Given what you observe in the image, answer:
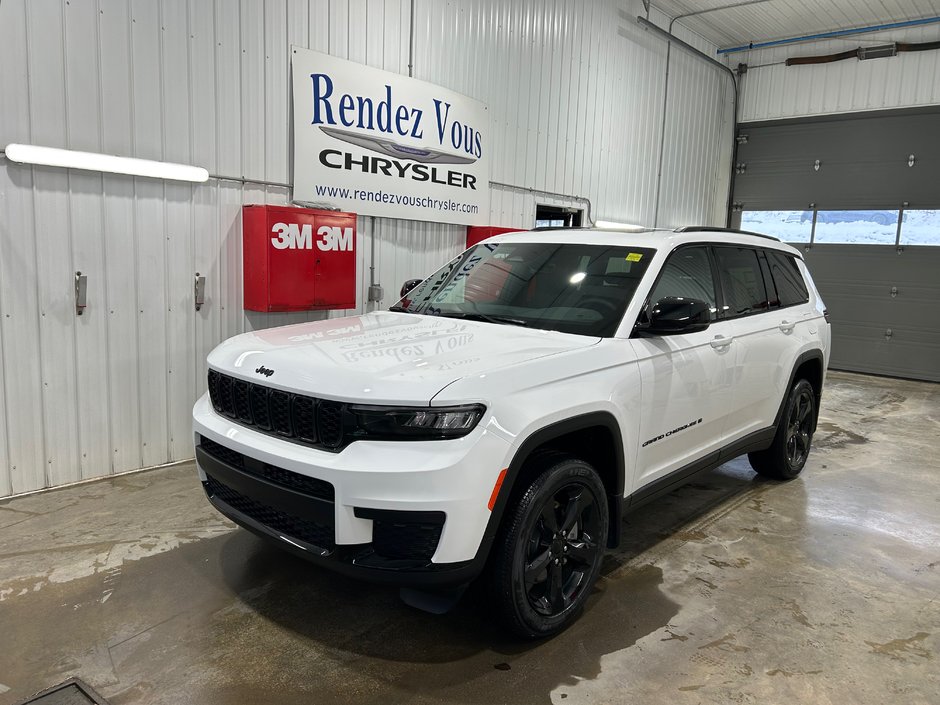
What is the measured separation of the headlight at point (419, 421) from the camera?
7.57 ft

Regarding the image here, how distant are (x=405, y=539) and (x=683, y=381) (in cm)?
174

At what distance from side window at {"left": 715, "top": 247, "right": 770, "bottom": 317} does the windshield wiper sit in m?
1.39

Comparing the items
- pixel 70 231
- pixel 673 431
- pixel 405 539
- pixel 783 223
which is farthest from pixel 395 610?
pixel 783 223

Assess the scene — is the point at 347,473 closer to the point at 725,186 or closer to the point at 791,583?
the point at 791,583

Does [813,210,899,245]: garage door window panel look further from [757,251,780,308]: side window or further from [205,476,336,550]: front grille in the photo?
[205,476,336,550]: front grille

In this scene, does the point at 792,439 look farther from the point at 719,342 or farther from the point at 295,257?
the point at 295,257

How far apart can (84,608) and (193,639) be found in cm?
61

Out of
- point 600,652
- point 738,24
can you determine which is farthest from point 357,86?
point 738,24

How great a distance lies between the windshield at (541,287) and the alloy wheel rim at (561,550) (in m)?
0.77

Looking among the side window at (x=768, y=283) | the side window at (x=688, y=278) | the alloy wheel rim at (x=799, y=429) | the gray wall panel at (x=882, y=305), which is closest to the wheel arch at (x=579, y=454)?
the side window at (x=688, y=278)

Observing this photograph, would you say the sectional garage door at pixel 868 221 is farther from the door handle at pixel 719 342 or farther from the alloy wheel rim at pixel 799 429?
the door handle at pixel 719 342

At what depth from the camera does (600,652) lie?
2717 millimetres

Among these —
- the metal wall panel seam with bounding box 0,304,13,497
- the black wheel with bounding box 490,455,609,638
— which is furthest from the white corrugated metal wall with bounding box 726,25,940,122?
the metal wall panel seam with bounding box 0,304,13,497

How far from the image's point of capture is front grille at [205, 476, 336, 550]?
244cm
